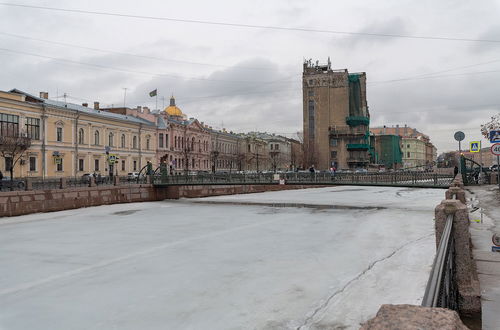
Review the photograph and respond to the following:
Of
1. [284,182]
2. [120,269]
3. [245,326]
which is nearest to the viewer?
[245,326]

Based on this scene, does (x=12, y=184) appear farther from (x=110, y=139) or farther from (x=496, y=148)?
(x=110, y=139)

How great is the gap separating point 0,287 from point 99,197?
72.2ft

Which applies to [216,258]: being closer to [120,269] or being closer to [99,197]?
[120,269]

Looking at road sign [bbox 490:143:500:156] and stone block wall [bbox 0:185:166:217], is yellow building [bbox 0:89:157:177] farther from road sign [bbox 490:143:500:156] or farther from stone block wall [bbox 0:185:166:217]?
road sign [bbox 490:143:500:156]

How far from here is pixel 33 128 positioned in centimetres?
4222

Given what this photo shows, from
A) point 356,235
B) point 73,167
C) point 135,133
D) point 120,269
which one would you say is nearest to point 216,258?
point 120,269

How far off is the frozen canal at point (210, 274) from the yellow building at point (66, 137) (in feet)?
67.1

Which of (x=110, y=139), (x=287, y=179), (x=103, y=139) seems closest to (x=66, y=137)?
(x=103, y=139)

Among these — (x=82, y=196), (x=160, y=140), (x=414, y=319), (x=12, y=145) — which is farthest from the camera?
(x=160, y=140)

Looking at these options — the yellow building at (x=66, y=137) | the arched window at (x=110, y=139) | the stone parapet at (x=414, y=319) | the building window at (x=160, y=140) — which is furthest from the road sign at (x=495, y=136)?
the building window at (x=160, y=140)

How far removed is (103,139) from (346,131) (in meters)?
57.3

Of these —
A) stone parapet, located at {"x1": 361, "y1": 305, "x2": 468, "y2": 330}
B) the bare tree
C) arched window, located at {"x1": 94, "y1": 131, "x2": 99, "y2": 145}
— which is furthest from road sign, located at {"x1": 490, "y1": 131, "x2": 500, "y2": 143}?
arched window, located at {"x1": 94, "y1": 131, "x2": 99, "y2": 145}

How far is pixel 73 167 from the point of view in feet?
154

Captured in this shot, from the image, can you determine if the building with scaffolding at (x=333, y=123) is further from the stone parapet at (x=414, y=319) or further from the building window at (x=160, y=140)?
the stone parapet at (x=414, y=319)
